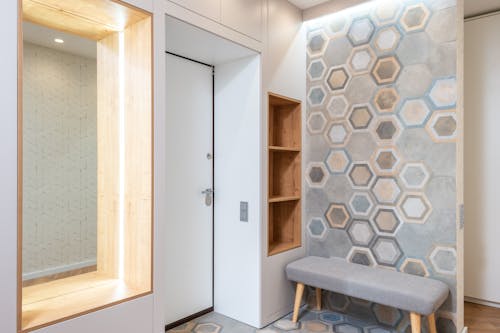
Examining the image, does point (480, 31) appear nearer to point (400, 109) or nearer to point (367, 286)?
point (400, 109)

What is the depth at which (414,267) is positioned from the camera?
2.48m

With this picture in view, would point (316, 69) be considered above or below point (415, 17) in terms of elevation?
below

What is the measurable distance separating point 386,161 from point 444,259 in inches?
32.3

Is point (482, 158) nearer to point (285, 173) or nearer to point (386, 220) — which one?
point (386, 220)

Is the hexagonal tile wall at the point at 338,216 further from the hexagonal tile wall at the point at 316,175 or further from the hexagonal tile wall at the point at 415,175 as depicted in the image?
the hexagonal tile wall at the point at 415,175

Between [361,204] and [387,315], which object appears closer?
[387,315]

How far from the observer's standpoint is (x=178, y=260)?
2.65 metres

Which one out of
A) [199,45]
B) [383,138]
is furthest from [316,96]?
[199,45]

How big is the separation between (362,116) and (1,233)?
8.27ft

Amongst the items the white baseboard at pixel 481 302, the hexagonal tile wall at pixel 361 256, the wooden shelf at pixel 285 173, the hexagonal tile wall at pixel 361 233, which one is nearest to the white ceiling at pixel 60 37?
the wooden shelf at pixel 285 173

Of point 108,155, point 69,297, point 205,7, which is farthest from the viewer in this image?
point 205,7

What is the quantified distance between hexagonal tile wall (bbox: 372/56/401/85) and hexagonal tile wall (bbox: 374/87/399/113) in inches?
2.9

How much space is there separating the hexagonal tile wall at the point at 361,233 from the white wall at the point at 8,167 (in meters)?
2.36

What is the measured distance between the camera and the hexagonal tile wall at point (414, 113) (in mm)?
2469
